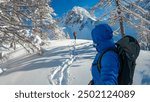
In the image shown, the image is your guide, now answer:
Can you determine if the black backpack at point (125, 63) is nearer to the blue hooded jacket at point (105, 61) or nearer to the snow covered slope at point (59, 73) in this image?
the blue hooded jacket at point (105, 61)

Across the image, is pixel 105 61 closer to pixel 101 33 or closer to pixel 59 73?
pixel 101 33

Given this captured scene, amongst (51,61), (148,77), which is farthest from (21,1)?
(51,61)

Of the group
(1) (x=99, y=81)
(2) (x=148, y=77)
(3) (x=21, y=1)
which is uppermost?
(3) (x=21, y=1)

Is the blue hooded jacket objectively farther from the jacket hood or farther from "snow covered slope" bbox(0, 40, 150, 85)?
"snow covered slope" bbox(0, 40, 150, 85)

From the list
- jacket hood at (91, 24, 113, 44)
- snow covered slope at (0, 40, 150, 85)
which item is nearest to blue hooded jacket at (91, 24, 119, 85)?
jacket hood at (91, 24, 113, 44)

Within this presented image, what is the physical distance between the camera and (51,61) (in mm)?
22859

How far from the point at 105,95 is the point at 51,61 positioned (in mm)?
17153

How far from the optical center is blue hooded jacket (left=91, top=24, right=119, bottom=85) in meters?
4.61

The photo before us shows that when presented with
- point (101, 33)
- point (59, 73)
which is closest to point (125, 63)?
point (101, 33)

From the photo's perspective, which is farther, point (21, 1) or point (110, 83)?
point (21, 1)

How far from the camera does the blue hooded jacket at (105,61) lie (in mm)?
4605

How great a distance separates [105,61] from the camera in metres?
4.73

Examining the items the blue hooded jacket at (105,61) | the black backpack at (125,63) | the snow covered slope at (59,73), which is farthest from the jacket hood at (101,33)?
the snow covered slope at (59,73)

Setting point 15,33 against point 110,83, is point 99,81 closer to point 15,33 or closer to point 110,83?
point 110,83
